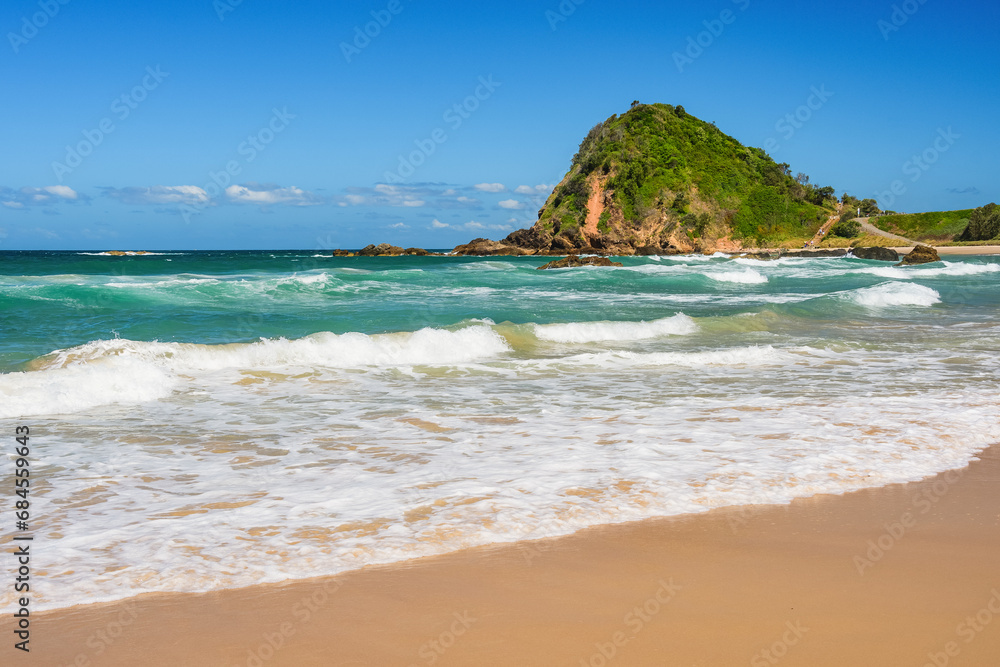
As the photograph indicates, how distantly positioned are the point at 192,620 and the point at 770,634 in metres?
2.32

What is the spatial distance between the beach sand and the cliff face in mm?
71051

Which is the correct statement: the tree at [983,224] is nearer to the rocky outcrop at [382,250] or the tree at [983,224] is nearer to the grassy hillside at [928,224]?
the grassy hillside at [928,224]

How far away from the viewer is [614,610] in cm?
294

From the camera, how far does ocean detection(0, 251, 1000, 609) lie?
3.76m

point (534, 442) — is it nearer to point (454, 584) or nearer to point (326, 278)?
point (454, 584)

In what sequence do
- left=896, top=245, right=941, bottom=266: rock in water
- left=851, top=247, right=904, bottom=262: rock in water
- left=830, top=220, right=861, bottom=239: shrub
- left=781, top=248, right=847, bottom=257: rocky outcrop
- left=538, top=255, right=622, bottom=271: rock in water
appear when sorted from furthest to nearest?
1. left=830, top=220, right=861, bottom=239: shrub
2. left=781, top=248, right=847, bottom=257: rocky outcrop
3. left=851, top=247, right=904, bottom=262: rock in water
4. left=538, top=255, right=622, bottom=271: rock in water
5. left=896, top=245, right=941, bottom=266: rock in water

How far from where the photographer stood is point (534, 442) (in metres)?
5.66

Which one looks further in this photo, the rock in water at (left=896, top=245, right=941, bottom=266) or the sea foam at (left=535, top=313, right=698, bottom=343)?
the rock in water at (left=896, top=245, right=941, bottom=266)

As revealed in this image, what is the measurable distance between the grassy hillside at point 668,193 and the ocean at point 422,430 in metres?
65.6

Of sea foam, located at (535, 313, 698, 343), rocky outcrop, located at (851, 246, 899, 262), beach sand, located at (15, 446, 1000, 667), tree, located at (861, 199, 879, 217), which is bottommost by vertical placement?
beach sand, located at (15, 446, 1000, 667)

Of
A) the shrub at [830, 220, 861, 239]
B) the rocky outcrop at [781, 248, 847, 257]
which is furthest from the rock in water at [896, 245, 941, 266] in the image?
the shrub at [830, 220, 861, 239]

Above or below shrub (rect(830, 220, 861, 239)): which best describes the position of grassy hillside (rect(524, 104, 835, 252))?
above

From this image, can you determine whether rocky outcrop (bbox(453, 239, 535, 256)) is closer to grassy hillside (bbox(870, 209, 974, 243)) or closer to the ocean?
grassy hillside (bbox(870, 209, 974, 243))

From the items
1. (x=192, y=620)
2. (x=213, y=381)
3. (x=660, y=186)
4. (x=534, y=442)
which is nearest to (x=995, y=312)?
(x=534, y=442)
